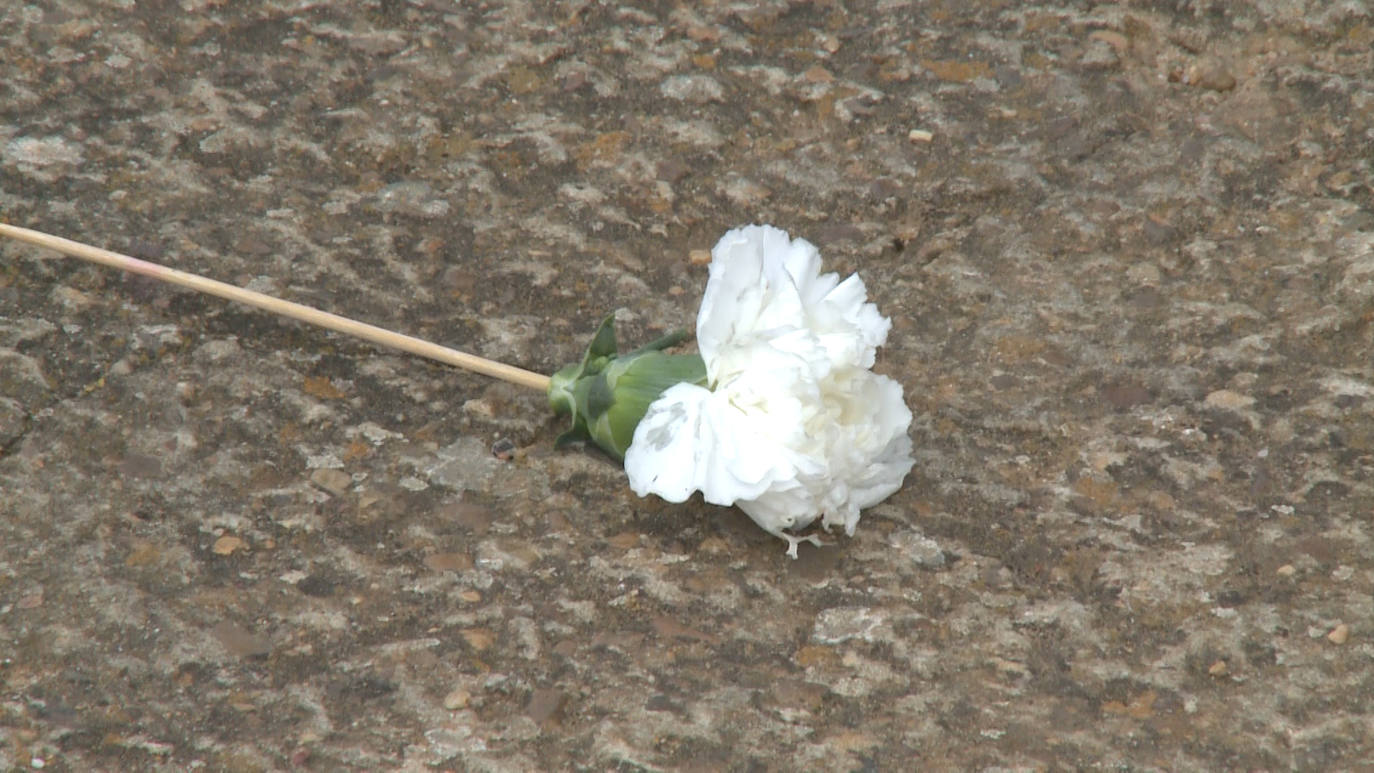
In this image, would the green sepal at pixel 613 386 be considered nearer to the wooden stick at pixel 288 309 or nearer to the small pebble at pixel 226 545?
the wooden stick at pixel 288 309

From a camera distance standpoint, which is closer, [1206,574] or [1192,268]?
[1206,574]

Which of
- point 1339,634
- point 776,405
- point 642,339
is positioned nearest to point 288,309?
point 642,339

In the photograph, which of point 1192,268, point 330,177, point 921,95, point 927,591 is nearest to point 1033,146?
point 921,95

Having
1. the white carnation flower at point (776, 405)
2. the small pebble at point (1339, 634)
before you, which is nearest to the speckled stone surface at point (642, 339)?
the small pebble at point (1339, 634)

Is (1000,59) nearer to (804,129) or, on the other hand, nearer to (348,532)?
(804,129)

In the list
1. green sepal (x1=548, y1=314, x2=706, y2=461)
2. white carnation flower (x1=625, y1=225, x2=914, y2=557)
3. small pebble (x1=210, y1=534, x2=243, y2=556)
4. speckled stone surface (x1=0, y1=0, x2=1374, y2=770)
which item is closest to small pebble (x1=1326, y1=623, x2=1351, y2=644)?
speckled stone surface (x1=0, y1=0, x2=1374, y2=770)

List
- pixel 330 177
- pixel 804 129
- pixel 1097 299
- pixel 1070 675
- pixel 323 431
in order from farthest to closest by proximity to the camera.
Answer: pixel 804 129
pixel 330 177
pixel 1097 299
pixel 323 431
pixel 1070 675
